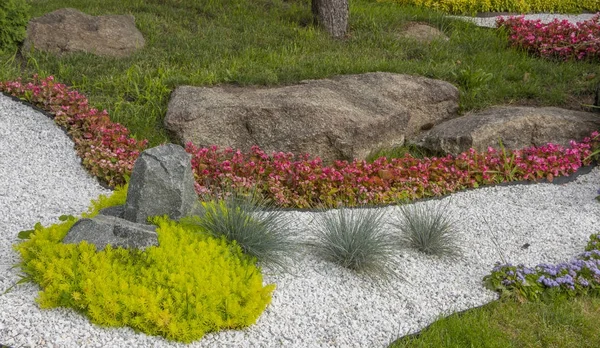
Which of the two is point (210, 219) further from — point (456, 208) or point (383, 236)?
point (456, 208)

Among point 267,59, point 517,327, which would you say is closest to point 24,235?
point 517,327

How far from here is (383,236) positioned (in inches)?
227

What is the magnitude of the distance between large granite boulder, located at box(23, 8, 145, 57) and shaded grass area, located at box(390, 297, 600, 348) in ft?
22.5

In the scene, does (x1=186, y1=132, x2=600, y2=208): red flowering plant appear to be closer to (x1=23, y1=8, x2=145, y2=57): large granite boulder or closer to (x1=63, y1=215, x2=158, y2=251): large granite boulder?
(x1=63, y1=215, x2=158, y2=251): large granite boulder

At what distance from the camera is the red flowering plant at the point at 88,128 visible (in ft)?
23.3

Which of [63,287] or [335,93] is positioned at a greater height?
[63,287]

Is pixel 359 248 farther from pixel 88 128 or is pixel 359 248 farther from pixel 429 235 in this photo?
pixel 88 128

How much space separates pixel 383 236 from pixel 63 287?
2592 mm

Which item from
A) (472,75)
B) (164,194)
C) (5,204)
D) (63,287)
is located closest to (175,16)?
(472,75)

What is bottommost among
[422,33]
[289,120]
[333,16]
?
[422,33]

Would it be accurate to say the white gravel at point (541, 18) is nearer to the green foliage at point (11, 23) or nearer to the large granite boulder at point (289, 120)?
the large granite boulder at point (289, 120)

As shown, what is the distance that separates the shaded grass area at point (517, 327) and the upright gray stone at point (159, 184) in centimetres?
204

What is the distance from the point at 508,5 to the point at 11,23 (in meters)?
10.5

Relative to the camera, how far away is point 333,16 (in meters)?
11.5
